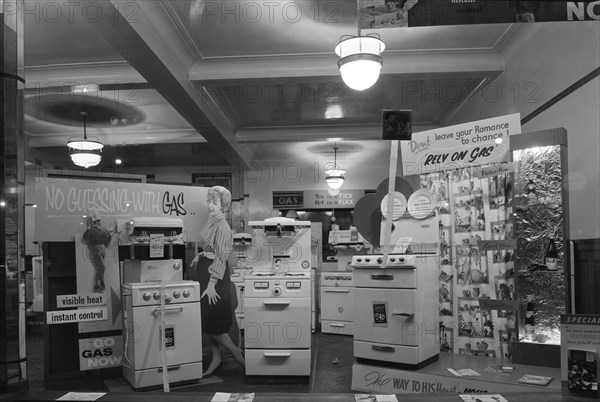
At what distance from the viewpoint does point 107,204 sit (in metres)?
4.33

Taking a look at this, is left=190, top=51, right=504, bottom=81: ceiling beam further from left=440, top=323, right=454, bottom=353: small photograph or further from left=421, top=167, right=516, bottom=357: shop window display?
left=440, top=323, right=454, bottom=353: small photograph

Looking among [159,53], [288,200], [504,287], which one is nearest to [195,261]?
[288,200]

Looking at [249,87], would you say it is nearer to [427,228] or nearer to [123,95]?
[123,95]

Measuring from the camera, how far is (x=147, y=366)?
3.72 m

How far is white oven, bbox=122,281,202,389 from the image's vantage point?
3.71 meters

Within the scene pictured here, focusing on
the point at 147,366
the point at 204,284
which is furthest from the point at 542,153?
the point at 147,366

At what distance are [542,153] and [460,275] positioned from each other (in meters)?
1.16

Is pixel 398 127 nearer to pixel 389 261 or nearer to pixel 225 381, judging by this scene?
pixel 389 261

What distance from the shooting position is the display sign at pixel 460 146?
3.48 meters

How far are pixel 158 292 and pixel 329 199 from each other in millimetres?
1613

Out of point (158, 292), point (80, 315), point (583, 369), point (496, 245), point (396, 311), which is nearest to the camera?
point (583, 369)

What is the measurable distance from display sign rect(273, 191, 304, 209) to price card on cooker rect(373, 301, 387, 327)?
112cm

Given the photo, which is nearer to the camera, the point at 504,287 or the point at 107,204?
the point at 504,287

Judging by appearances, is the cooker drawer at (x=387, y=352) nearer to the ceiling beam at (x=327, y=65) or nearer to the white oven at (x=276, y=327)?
the white oven at (x=276, y=327)
